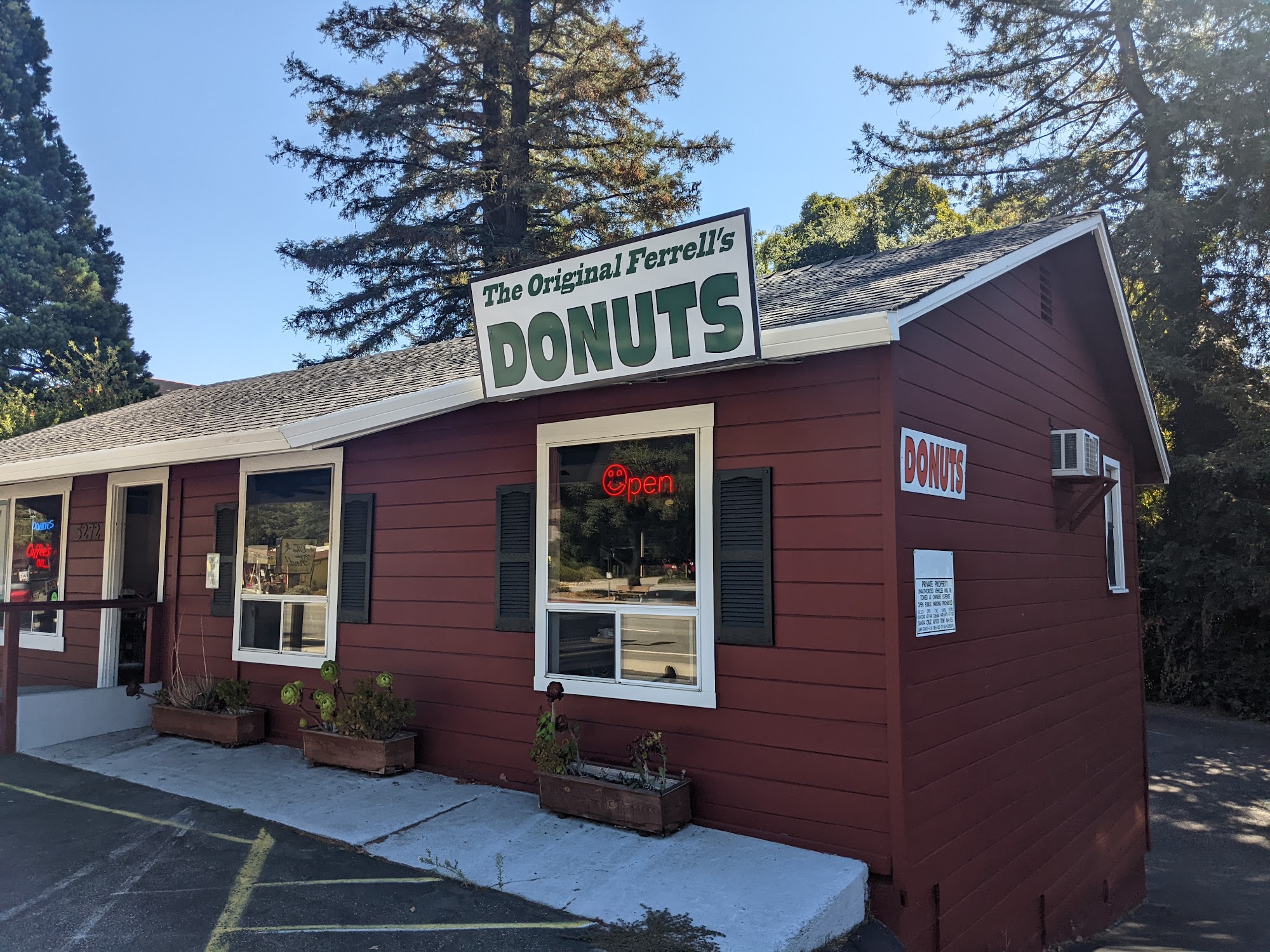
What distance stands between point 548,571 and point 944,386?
2.76 meters

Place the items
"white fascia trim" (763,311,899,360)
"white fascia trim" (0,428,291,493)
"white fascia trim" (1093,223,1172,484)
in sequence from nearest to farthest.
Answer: "white fascia trim" (763,311,899,360) < "white fascia trim" (0,428,291,493) < "white fascia trim" (1093,223,1172,484)

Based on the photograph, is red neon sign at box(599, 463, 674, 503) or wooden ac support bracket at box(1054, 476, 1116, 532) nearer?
red neon sign at box(599, 463, 674, 503)

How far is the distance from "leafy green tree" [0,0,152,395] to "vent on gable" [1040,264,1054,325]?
79.4ft

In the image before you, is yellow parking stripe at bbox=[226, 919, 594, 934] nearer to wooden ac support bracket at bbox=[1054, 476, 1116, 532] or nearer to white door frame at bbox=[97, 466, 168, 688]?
wooden ac support bracket at bbox=[1054, 476, 1116, 532]

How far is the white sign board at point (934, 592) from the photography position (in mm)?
4707

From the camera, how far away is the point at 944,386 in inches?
210

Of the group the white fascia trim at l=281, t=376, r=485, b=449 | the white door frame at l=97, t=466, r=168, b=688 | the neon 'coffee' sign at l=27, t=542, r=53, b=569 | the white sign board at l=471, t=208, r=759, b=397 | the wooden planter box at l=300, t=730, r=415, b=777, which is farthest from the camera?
the neon 'coffee' sign at l=27, t=542, r=53, b=569

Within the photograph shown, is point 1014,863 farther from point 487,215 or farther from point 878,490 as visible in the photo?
point 487,215

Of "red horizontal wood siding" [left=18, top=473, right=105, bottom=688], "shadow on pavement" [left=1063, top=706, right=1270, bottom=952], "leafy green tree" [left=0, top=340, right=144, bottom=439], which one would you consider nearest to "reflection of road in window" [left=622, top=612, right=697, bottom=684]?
"shadow on pavement" [left=1063, top=706, right=1270, bottom=952]

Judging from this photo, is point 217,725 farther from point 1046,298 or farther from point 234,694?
point 1046,298

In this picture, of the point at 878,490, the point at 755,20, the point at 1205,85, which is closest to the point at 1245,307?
the point at 1205,85

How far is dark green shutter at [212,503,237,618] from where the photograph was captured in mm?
7738

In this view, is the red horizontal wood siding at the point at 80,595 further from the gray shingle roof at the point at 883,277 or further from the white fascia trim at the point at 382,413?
the gray shingle roof at the point at 883,277

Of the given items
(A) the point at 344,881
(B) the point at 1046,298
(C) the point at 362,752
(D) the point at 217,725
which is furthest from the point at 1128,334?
(D) the point at 217,725
